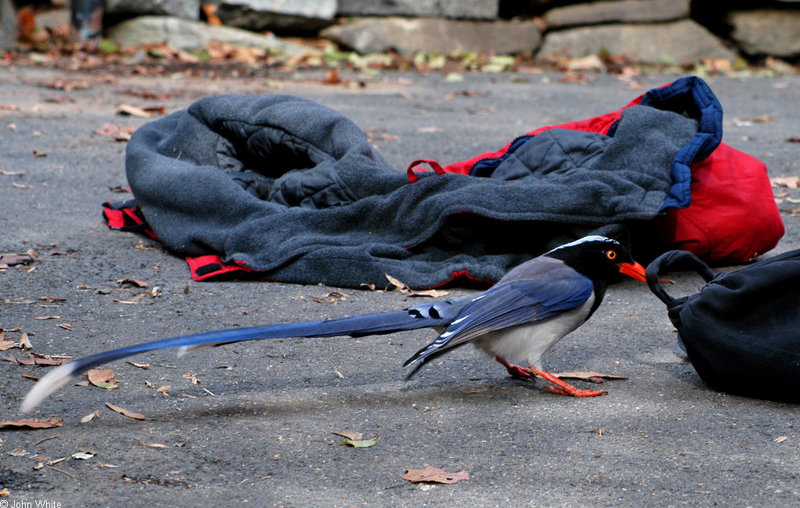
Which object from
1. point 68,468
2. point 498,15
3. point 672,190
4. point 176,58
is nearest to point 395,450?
point 68,468

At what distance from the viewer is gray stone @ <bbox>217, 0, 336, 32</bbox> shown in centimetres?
1137

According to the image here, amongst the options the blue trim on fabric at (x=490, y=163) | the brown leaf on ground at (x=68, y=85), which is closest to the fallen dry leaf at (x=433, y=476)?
the blue trim on fabric at (x=490, y=163)

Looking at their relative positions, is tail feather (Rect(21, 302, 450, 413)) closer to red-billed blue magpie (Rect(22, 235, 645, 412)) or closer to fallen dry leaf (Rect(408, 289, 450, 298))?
red-billed blue magpie (Rect(22, 235, 645, 412))

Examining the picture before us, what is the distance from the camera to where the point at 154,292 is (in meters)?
4.19

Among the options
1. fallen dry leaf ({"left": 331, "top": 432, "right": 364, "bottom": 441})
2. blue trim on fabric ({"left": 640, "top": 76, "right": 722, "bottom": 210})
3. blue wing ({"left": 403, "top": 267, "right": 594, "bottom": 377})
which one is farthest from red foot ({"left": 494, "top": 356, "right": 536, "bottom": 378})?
blue trim on fabric ({"left": 640, "top": 76, "right": 722, "bottom": 210})

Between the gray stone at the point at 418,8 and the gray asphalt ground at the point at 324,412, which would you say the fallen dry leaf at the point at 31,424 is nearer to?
the gray asphalt ground at the point at 324,412

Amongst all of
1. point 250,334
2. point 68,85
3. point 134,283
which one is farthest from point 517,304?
point 68,85

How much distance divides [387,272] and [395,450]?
1.62 meters

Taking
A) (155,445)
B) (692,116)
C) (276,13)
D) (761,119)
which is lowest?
(761,119)

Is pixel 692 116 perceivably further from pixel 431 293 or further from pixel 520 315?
pixel 520 315

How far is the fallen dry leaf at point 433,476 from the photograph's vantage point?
8.41 feet

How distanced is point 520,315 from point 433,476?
81 centimetres

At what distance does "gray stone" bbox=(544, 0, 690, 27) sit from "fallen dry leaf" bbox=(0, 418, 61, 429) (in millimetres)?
10568

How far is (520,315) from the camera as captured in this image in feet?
10.5
